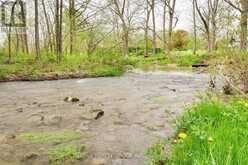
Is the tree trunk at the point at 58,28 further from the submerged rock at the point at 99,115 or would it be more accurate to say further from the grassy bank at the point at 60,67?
the submerged rock at the point at 99,115

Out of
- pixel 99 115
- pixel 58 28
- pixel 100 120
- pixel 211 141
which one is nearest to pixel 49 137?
pixel 100 120

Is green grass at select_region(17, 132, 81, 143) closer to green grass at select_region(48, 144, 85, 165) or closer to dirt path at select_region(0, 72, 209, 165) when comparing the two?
dirt path at select_region(0, 72, 209, 165)

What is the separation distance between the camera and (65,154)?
3.86 m

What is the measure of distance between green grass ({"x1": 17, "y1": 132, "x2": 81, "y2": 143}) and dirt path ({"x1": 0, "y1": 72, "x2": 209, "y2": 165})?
0.18m

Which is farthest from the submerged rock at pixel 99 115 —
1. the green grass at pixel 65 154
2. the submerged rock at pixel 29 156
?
the submerged rock at pixel 29 156

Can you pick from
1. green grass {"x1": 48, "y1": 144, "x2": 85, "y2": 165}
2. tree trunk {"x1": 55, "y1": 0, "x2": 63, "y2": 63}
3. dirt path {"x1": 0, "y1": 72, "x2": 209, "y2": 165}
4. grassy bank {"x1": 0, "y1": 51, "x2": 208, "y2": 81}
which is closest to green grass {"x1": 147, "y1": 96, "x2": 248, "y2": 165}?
dirt path {"x1": 0, "y1": 72, "x2": 209, "y2": 165}

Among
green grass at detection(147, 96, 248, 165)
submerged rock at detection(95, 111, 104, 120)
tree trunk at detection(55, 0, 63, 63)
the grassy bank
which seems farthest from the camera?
tree trunk at detection(55, 0, 63, 63)

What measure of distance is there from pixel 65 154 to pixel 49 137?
864mm

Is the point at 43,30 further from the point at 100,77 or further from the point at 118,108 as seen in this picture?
the point at 118,108

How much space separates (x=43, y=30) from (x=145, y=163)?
3415 cm

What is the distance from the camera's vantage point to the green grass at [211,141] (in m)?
2.52

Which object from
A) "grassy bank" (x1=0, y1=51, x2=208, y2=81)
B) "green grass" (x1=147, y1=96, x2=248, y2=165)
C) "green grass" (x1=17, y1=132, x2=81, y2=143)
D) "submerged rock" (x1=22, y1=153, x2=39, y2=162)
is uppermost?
"grassy bank" (x1=0, y1=51, x2=208, y2=81)

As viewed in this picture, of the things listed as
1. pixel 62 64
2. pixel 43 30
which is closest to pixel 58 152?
pixel 62 64

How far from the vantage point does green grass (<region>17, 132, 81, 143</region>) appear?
14.7 feet
